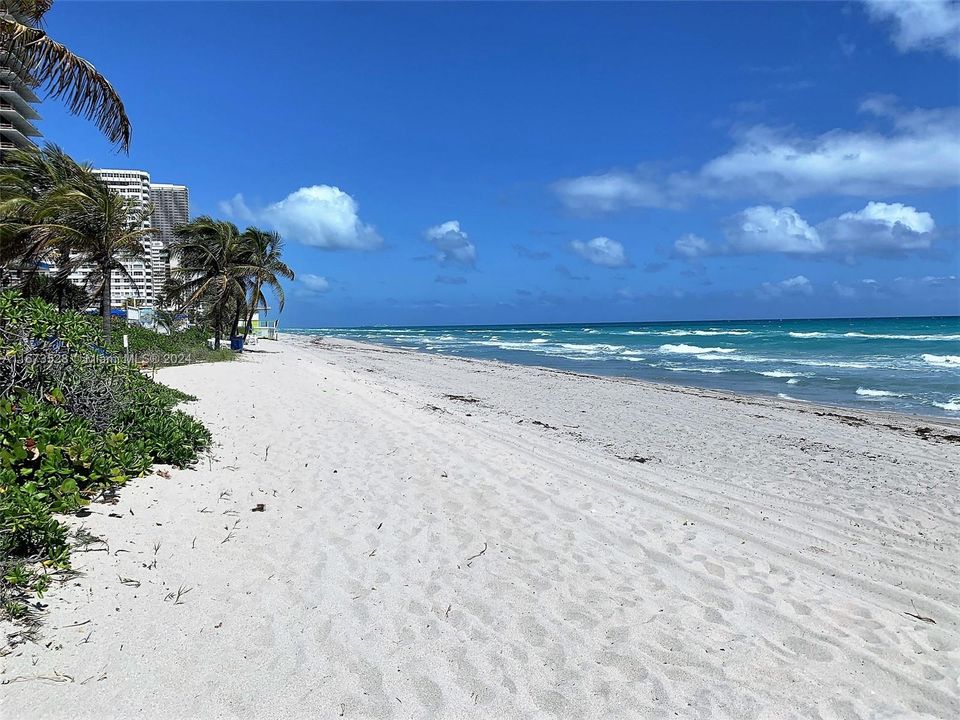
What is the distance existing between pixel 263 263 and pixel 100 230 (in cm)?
1482

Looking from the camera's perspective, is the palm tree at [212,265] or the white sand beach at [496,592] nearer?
the white sand beach at [496,592]

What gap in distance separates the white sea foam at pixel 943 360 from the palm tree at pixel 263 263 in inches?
1190

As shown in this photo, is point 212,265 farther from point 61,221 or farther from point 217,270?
point 61,221

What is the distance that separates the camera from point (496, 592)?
152 inches

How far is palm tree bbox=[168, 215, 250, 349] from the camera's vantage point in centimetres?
2656

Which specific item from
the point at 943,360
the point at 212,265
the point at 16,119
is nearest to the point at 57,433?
the point at 212,265

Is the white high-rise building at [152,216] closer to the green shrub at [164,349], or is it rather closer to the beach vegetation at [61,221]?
the green shrub at [164,349]

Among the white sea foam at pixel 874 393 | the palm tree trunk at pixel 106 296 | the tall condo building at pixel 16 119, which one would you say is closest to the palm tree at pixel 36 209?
the palm tree trunk at pixel 106 296

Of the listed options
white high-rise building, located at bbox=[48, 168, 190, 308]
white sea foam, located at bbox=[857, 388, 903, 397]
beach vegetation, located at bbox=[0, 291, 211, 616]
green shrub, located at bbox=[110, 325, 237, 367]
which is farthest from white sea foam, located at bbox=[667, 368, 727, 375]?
white high-rise building, located at bbox=[48, 168, 190, 308]

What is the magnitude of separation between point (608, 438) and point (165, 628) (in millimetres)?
7614

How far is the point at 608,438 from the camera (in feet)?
31.8

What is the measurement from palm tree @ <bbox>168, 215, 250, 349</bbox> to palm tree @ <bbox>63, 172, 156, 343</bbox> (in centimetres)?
887

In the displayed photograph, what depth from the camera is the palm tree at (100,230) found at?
15133 millimetres

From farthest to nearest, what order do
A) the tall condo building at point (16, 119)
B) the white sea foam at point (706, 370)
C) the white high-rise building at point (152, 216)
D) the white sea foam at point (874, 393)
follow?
1. the white high-rise building at point (152, 216)
2. the tall condo building at point (16, 119)
3. the white sea foam at point (706, 370)
4. the white sea foam at point (874, 393)
